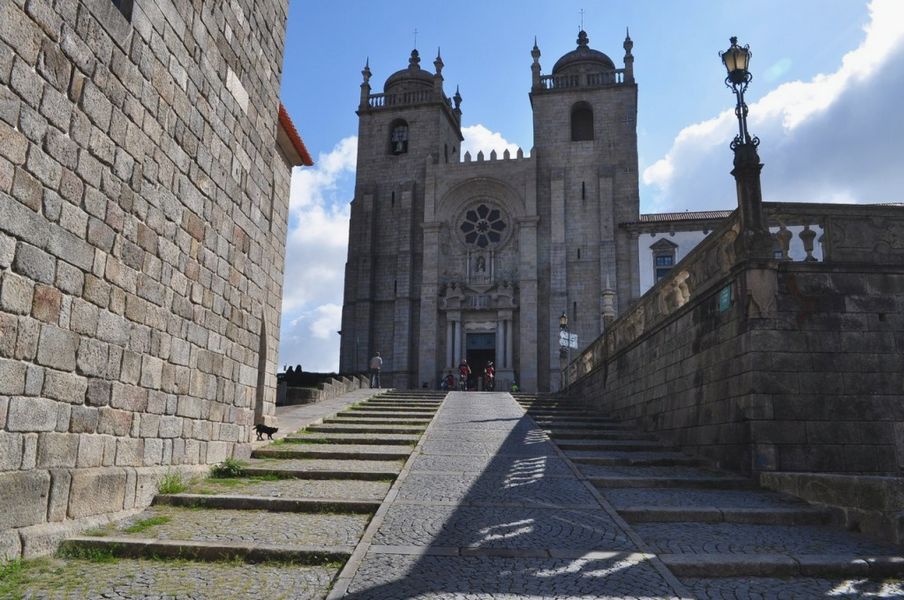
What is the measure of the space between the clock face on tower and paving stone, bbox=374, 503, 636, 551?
2874cm

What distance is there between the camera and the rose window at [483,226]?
34.5 m

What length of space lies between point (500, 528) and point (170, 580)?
2.51 metres

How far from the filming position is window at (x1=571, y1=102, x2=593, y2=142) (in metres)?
35.7

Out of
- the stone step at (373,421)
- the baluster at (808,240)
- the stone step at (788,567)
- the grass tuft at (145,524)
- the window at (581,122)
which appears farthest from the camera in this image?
the window at (581,122)

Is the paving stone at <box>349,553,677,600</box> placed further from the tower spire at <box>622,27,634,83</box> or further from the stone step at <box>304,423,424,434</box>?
the tower spire at <box>622,27,634,83</box>

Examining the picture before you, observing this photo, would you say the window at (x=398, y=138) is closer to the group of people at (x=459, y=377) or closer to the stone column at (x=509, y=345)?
the stone column at (x=509, y=345)

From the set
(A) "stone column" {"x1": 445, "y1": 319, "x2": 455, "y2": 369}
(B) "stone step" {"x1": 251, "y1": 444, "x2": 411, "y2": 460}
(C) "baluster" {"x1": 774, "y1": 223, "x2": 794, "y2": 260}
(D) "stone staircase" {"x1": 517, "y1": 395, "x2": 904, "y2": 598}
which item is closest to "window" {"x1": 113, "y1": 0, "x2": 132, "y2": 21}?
(B) "stone step" {"x1": 251, "y1": 444, "x2": 411, "y2": 460}

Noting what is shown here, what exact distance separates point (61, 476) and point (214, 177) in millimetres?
3879

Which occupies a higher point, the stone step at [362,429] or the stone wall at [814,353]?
the stone wall at [814,353]

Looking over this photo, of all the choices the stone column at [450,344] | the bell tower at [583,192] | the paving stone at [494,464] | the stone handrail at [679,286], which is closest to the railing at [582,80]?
the bell tower at [583,192]

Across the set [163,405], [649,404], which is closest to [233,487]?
[163,405]

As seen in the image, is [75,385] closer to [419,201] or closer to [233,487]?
[233,487]

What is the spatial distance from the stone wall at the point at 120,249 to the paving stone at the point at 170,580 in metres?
0.46

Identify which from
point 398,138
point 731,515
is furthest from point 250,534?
point 398,138
